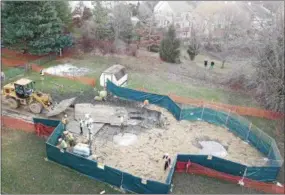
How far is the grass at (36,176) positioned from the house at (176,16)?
36643mm

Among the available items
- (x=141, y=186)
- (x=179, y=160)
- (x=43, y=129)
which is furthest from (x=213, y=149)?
(x=43, y=129)

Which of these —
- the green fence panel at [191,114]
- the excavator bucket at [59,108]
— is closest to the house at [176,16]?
the green fence panel at [191,114]

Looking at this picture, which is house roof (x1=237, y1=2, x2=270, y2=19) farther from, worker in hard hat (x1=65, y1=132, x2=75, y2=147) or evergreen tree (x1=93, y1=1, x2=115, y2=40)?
worker in hard hat (x1=65, y1=132, x2=75, y2=147)

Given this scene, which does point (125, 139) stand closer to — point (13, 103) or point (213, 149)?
point (213, 149)

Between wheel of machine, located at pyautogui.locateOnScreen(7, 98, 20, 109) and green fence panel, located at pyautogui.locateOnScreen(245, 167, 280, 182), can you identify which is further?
wheel of machine, located at pyautogui.locateOnScreen(7, 98, 20, 109)

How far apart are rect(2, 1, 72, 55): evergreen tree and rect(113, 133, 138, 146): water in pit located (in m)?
16.2

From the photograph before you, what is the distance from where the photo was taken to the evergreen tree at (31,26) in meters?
31.0

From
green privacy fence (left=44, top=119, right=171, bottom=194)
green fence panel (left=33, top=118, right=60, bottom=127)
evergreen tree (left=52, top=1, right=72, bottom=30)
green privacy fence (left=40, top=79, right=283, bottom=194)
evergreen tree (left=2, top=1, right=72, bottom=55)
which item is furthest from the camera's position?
evergreen tree (left=52, top=1, right=72, bottom=30)

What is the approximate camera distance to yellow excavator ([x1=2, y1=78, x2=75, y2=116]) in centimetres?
2197

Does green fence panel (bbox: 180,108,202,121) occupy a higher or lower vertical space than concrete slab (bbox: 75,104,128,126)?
higher

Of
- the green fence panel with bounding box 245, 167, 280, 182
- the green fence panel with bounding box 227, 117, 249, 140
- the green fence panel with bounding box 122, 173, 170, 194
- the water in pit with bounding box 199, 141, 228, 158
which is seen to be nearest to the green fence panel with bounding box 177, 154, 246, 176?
the green fence panel with bounding box 245, 167, 280, 182

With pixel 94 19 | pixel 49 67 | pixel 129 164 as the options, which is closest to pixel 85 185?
pixel 129 164

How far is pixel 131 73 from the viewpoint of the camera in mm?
32000

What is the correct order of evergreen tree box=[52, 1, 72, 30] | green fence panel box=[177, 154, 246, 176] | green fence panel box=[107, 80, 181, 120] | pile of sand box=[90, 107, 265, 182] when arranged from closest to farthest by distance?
green fence panel box=[177, 154, 246, 176]
pile of sand box=[90, 107, 265, 182]
green fence panel box=[107, 80, 181, 120]
evergreen tree box=[52, 1, 72, 30]
